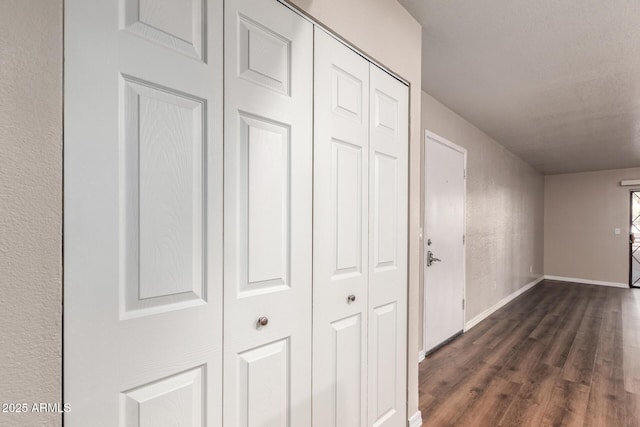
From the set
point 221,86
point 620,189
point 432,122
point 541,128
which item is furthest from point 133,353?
point 620,189

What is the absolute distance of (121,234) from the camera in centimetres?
79

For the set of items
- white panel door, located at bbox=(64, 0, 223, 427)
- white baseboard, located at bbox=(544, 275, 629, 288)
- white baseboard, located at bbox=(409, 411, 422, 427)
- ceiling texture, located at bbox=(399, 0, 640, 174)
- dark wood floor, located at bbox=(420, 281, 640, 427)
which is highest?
ceiling texture, located at bbox=(399, 0, 640, 174)

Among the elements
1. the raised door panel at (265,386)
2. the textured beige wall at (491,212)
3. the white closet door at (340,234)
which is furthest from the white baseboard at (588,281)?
the raised door panel at (265,386)

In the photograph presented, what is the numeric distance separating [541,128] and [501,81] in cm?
173

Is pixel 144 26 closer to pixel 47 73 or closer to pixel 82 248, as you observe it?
pixel 47 73

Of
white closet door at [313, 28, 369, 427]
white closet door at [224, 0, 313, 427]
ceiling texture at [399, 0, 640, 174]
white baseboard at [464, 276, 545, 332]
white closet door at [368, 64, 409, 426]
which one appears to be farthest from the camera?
white baseboard at [464, 276, 545, 332]

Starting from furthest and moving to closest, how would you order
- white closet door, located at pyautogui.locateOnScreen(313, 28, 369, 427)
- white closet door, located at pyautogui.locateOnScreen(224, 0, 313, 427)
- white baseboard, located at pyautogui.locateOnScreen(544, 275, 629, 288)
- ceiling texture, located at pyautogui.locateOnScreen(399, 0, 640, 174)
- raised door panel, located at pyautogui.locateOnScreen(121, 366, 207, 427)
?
white baseboard, located at pyautogui.locateOnScreen(544, 275, 629, 288) < ceiling texture, located at pyautogui.locateOnScreen(399, 0, 640, 174) < white closet door, located at pyautogui.locateOnScreen(313, 28, 369, 427) < white closet door, located at pyautogui.locateOnScreen(224, 0, 313, 427) < raised door panel, located at pyautogui.locateOnScreen(121, 366, 207, 427)

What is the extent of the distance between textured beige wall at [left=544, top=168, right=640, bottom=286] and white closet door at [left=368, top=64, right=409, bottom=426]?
23.0 feet

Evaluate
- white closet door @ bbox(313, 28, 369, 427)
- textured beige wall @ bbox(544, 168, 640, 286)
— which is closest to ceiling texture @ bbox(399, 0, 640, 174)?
white closet door @ bbox(313, 28, 369, 427)

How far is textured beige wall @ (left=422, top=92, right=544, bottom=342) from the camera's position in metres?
3.57

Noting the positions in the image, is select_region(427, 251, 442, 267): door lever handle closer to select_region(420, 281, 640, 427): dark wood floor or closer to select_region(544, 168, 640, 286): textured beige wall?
select_region(420, 281, 640, 427): dark wood floor

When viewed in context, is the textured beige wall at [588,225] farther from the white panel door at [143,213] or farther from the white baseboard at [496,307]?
the white panel door at [143,213]

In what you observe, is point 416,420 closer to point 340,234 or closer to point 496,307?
point 340,234

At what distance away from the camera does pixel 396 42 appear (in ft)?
5.75
